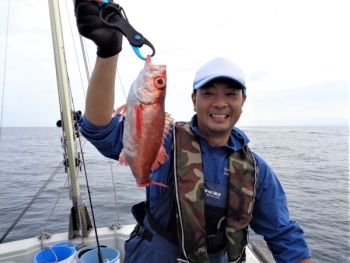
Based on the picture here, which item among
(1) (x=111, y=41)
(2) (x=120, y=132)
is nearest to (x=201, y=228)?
(2) (x=120, y=132)

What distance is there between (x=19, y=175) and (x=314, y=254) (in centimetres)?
1865

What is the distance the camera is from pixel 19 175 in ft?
61.1

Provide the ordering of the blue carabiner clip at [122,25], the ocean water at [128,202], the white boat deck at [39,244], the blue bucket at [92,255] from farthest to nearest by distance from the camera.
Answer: the ocean water at [128,202], the white boat deck at [39,244], the blue bucket at [92,255], the blue carabiner clip at [122,25]

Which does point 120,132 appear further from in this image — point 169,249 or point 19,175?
point 19,175

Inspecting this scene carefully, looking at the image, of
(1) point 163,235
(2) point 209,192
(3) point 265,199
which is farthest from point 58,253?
(3) point 265,199

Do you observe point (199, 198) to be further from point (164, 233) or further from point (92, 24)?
point (92, 24)

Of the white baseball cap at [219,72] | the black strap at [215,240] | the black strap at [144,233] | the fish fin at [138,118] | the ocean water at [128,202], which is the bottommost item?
the ocean water at [128,202]

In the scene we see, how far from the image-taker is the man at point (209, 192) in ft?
6.48

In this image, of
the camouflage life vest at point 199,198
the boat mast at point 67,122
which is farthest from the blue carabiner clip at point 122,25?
the boat mast at point 67,122

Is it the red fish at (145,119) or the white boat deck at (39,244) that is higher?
the red fish at (145,119)

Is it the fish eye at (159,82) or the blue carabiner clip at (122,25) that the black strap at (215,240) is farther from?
the blue carabiner clip at (122,25)

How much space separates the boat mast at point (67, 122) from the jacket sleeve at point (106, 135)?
3160 millimetres

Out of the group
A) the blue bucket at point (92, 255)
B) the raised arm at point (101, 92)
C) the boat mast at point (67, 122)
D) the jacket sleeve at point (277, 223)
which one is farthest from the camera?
the boat mast at point (67, 122)

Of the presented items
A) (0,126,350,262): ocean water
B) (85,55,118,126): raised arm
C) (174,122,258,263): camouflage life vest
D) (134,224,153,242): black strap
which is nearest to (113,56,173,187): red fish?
(85,55,118,126): raised arm
